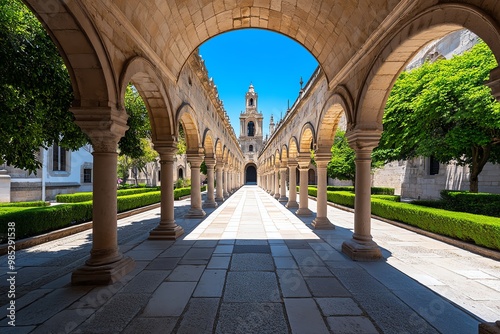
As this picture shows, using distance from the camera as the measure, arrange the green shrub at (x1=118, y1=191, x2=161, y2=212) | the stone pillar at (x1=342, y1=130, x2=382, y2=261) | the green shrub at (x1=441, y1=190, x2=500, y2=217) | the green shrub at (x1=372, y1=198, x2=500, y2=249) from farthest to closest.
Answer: the green shrub at (x1=118, y1=191, x2=161, y2=212) < the green shrub at (x1=441, y1=190, x2=500, y2=217) < the green shrub at (x1=372, y1=198, x2=500, y2=249) < the stone pillar at (x1=342, y1=130, x2=382, y2=261)

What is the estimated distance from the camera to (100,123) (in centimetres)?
419

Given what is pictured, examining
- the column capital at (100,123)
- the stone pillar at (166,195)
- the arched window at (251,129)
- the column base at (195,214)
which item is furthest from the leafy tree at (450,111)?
the arched window at (251,129)

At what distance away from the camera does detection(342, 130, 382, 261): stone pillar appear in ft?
18.1

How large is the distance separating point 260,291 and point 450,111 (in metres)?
10.9

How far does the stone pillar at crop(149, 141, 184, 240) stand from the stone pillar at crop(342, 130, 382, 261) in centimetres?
486

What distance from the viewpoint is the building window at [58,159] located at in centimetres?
1964

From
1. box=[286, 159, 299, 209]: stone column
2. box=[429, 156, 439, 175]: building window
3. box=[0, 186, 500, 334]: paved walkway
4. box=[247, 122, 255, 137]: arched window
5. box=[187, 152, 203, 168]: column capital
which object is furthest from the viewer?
box=[247, 122, 255, 137]: arched window

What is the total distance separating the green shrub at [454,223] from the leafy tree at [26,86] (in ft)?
32.6

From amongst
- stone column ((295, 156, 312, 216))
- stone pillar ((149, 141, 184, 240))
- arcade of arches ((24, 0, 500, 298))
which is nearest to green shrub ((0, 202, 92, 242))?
stone pillar ((149, 141, 184, 240))

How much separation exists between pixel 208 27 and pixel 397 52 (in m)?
4.92

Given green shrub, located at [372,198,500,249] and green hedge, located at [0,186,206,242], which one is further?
green hedge, located at [0,186,206,242]

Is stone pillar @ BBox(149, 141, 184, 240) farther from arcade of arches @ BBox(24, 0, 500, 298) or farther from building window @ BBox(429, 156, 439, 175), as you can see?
building window @ BBox(429, 156, 439, 175)

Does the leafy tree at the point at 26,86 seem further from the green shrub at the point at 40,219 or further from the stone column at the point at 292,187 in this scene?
the stone column at the point at 292,187

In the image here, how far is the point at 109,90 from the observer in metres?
4.18
